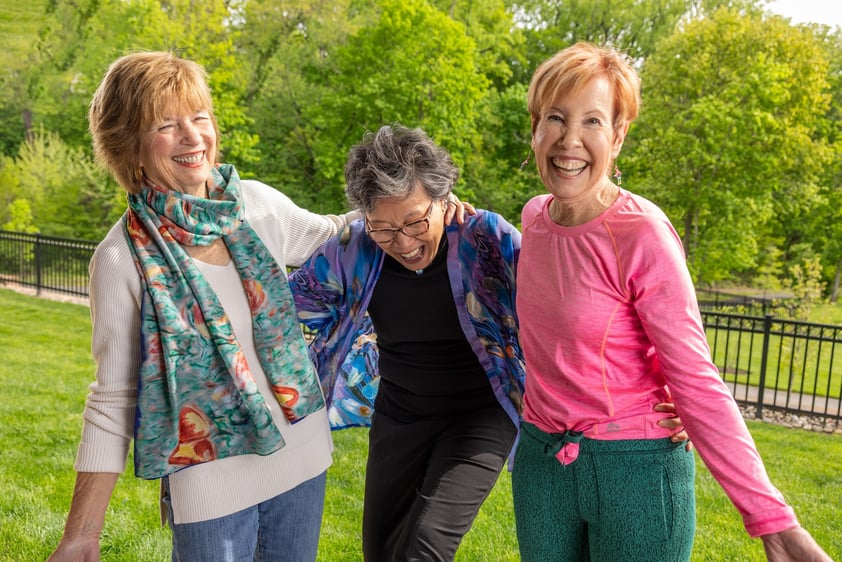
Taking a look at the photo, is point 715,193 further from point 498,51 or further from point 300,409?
point 300,409

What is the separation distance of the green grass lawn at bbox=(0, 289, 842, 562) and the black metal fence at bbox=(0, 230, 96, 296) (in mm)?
8051

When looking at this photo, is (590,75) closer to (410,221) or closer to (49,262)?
(410,221)

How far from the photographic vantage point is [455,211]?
2.93 m

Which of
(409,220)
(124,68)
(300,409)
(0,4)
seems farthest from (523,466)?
(0,4)

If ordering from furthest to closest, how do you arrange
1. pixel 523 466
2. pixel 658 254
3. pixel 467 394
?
pixel 467 394, pixel 523 466, pixel 658 254

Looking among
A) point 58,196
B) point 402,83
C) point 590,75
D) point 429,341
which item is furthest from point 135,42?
point 590,75

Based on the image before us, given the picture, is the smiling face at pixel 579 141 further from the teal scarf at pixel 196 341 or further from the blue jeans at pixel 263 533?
the blue jeans at pixel 263 533

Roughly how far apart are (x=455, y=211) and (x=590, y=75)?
103cm

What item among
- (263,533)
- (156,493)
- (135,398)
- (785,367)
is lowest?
(785,367)

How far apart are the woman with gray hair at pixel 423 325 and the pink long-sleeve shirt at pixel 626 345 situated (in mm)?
648

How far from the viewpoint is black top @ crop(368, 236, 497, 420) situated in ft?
9.57

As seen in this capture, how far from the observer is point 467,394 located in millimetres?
2990

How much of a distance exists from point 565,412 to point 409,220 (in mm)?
1002

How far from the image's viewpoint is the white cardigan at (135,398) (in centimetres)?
207
